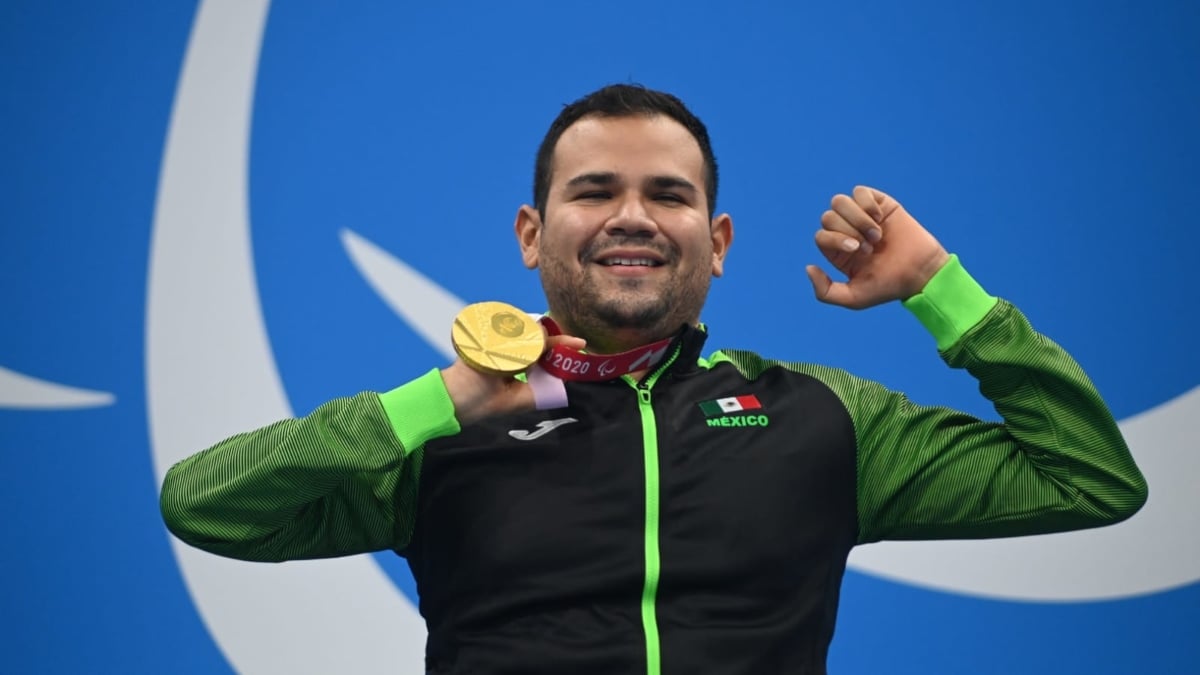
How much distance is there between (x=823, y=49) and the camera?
94.4 inches

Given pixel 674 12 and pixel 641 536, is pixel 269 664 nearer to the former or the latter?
pixel 641 536

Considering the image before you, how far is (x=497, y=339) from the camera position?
5.04 feet

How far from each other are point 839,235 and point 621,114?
1.13ft

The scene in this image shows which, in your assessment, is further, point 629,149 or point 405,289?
point 405,289

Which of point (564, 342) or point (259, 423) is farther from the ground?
point (564, 342)

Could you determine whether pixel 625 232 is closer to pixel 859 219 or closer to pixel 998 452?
pixel 859 219

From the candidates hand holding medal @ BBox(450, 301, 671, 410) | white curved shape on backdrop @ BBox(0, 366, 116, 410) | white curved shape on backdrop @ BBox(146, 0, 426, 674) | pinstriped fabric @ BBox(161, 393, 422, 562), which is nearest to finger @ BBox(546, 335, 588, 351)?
hand holding medal @ BBox(450, 301, 671, 410)

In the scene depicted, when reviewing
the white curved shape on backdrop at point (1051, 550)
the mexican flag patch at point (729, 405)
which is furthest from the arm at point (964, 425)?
the white curved shape on backdrop at point (1051, 550)

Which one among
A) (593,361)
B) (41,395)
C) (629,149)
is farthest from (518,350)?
(41,395)

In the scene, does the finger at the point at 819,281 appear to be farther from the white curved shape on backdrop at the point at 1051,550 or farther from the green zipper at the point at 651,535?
the white curved shape on backdrop at the point at 1051,550

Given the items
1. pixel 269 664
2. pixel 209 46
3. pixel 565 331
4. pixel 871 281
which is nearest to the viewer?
pixel 871 281

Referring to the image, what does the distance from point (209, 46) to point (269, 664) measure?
1.04 m

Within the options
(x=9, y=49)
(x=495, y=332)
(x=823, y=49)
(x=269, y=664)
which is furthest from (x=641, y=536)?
(x=9, y=49)

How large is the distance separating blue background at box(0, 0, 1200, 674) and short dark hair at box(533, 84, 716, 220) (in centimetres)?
43
